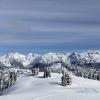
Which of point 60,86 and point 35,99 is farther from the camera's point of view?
point 60,86

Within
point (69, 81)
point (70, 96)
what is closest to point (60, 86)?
point (69, 81)

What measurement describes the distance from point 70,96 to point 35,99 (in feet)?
44.8

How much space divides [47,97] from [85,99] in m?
12.5

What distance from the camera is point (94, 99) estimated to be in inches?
4363

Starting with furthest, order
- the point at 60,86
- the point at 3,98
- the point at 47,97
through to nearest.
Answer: the point at 60,86
the point at 47,97
the point at 3,98

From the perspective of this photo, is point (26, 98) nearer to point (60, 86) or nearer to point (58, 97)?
point (58, 97)

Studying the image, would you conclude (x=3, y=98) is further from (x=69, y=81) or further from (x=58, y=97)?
(x=69, y=81)

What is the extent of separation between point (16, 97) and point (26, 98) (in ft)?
12.4

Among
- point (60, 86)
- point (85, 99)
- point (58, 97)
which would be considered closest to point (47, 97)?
point (58, 97)

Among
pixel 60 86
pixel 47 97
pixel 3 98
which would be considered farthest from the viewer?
pixel 60 86

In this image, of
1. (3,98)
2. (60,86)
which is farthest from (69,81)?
(3,98)

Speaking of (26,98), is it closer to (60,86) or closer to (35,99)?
(35,99)

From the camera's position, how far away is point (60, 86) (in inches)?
7648

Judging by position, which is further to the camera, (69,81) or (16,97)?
(69,81)
